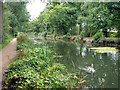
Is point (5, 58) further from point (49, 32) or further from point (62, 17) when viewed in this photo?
point (49, 32)

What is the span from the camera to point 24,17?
61.9ft

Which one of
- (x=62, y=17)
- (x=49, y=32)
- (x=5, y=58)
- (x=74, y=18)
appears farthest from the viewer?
(x=49, y=32)

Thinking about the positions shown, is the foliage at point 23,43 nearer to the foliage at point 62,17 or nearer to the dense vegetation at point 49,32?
the dense vegetation at point 49,32

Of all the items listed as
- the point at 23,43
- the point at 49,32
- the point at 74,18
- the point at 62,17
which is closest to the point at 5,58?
the point at 23,43

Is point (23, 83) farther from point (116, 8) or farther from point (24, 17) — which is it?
point (116, 8)

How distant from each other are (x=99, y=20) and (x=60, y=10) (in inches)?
629

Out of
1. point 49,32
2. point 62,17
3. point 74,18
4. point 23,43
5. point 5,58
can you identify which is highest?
point 62,17

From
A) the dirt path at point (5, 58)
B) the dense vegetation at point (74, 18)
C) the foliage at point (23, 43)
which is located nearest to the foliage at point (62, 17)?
the dense vegetation at point (74, 18)

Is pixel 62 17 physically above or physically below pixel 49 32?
above

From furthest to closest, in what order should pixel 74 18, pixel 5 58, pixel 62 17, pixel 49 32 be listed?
pixel 49 32
pixel 74 18
pixel 62 17
pixel 5 58

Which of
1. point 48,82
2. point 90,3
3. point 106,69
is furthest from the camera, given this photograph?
point 90,3

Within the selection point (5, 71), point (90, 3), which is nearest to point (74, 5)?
point (90, 3)

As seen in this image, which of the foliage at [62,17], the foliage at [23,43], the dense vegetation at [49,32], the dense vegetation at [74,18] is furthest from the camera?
the foliage at [62,17]

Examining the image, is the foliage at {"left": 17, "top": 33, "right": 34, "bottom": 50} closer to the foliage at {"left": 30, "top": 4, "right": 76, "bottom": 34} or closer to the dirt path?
the dirt path
